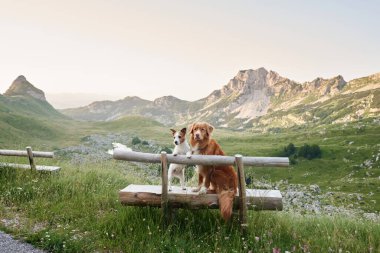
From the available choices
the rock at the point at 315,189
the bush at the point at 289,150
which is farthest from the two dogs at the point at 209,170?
the bush at the point at 289,150

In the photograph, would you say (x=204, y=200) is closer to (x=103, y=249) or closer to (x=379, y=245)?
(x=103, y=249)

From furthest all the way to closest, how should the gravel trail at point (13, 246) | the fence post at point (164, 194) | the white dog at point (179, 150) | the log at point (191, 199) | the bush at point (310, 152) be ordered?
the bush at point (310, 152) → the white dog at point (179, 150) → the log at point (191, 199) → the fence post at point (164, 194) → the gravel trail at point (13, 246)

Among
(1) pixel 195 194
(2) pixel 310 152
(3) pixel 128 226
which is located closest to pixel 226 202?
(1) pixel 195 194

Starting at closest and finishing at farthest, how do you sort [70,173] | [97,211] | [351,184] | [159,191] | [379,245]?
1. [379,245]
2. [159,191]
3. [97,211]
4. [70,173]
5. [351,184]

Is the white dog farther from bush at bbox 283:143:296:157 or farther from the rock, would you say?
bush at bbox 283:143:296:157

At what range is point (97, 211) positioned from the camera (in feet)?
32.4

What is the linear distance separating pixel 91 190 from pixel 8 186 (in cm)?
307

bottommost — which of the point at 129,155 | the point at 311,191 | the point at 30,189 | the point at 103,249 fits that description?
the point at 311,191

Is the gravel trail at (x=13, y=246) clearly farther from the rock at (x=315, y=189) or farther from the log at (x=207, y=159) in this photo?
the rock at (x=315, y=189)

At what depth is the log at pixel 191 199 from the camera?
820cm

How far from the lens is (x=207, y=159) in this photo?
7965 millimetres

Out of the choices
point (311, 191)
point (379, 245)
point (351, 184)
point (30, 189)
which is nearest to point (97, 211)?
point (30, 189)

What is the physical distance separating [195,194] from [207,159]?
0.95 meters

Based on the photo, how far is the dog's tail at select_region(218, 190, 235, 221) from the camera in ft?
25.4
